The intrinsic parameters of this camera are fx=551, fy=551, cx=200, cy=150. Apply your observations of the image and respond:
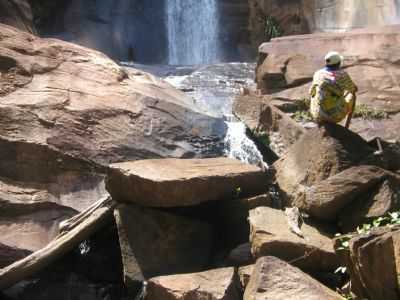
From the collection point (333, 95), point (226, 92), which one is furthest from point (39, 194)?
point (226, 92)

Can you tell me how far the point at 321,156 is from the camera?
5758mm

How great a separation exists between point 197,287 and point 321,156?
2.08 metres

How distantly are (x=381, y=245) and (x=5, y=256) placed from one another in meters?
3.93

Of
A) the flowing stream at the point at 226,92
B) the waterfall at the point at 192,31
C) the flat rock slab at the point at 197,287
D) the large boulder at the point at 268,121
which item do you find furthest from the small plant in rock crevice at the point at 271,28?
the flat rock slab at the point at 197,287

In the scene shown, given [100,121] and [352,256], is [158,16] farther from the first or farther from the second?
[352,256]

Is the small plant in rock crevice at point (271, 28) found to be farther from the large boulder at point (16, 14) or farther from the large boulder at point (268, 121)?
the large boulder at point (268, 121)

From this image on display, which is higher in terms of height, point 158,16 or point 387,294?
point 158,16

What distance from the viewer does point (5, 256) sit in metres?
5.88

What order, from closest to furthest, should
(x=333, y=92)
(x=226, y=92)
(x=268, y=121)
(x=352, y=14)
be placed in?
(x=333, y=92) → (x=268, y=121) → (x=226, y=92) → (x=352, y=14)

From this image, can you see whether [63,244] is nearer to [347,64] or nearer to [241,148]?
[241,148]

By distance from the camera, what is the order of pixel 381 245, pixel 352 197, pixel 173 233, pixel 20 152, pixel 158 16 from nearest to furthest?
pixel 381 245, pixel 352 197, pixel 173 233, pixel 20 152, pixel 158 16

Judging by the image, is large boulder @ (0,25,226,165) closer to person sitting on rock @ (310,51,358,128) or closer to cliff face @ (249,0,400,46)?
person sitting on rock @ (310,51,358,128)

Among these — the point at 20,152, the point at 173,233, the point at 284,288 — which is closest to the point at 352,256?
the point at 284,288

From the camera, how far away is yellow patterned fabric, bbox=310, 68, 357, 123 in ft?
19.4
